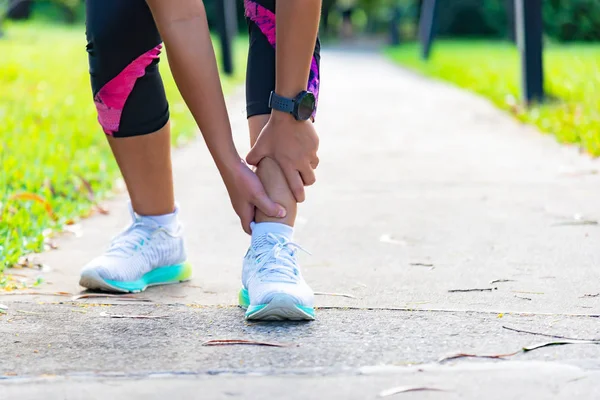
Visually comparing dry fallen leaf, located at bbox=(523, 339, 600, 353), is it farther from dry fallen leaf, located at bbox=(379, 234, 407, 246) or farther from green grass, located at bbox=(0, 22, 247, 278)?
green grass, located at bbox=(0, 22, 247, 278)

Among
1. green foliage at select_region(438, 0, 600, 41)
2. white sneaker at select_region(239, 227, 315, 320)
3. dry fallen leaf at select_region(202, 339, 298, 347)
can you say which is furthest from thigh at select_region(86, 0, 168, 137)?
green foliage at select_region(438, 0, 600, 41)

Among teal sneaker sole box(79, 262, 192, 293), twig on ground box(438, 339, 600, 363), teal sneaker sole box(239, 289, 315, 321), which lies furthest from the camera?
teal sneaker sole box(79, 262, 192, 293)

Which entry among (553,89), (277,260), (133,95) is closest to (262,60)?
(133,95)

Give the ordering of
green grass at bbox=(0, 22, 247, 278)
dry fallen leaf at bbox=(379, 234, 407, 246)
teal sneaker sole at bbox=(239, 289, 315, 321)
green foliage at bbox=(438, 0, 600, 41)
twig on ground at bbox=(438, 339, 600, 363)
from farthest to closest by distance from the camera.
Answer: green foliage at bbox=(438, 0, 600, 41) < green grass at bbox=(0, 22, 247, 278) < dry fallen leaf at bbox=(379, 234, 407, 246) < teal sneaker sole at bbox=(239, 289, 315, 321) < twig on ground at bbox=(438, 339, 600, 363)

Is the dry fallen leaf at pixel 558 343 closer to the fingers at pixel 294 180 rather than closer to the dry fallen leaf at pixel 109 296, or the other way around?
the fingers at pixel 294 180

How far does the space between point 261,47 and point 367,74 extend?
9.93 meters

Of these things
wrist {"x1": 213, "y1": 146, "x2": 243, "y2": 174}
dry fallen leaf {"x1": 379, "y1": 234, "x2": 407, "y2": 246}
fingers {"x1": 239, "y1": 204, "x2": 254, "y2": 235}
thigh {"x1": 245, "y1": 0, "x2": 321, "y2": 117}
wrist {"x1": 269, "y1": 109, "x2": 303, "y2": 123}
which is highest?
thigh {"x1": 245, "y1": 0, "x2": 321, "y2": 117}

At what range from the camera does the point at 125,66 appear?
225 cm

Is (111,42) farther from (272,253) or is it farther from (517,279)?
(517,279)

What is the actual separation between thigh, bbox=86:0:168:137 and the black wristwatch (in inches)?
14.7

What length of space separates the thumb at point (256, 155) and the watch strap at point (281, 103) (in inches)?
3.8

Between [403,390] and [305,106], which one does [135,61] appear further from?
[403,390]

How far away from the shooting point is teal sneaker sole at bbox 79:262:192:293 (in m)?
2.29

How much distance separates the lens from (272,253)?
208 centimetres
